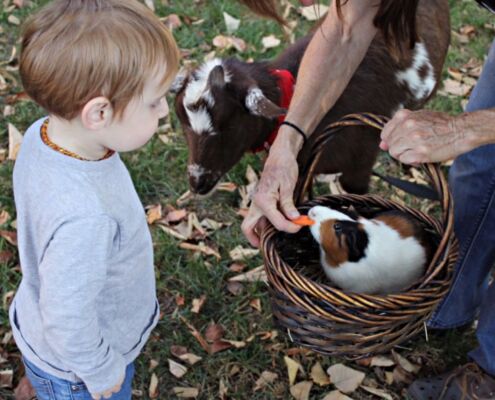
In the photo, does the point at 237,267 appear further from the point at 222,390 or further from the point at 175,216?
the point at 222,390

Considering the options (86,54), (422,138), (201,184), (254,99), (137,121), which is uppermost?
(86,54)

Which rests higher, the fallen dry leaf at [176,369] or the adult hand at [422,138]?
the adult hand at [422,138]

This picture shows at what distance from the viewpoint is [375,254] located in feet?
7.42

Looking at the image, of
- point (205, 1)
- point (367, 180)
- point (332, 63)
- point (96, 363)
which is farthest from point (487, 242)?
point (205, 1)

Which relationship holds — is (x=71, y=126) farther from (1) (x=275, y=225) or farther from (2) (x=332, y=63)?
(2) (x=332, y=63)

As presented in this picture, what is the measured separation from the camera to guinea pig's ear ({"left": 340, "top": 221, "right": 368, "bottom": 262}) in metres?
2.19

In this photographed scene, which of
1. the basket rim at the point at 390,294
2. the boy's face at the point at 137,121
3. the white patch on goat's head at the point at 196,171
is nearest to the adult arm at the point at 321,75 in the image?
the basket rim at the point at 390,294

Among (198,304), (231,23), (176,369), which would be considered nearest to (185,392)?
(176,369)

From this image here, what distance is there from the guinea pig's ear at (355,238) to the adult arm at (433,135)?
400 millimetres

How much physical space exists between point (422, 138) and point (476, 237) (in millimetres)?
960

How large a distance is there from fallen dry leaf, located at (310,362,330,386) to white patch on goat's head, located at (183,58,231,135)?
3.67 feet

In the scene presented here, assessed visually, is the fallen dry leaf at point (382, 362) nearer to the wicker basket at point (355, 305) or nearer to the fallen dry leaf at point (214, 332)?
the fallen dry leaf at point (214, 332)

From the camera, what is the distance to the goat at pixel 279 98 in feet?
8.70

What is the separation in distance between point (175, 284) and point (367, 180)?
108 cm
